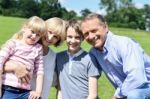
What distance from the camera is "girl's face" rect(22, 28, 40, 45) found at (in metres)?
5.41

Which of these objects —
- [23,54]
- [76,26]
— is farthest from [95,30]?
[23,54]

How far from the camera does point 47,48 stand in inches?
226

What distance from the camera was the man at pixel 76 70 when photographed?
565 cm

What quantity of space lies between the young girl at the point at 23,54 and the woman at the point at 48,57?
0.07 metres

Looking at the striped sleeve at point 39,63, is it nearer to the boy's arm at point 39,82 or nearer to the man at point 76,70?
the boy's arm at point 39,82

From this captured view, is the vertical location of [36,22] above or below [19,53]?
above

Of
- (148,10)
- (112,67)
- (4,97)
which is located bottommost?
(4,97)

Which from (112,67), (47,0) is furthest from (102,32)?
(47,0)

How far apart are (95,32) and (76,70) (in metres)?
0.61

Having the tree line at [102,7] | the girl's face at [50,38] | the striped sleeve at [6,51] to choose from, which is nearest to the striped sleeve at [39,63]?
the girl's face at [50,38]

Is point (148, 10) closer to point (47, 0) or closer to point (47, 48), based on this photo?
point (47, 0)

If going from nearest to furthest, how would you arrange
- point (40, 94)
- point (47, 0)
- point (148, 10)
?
1. point (40, 94)
2. point (47, 0)
3. point (148, 10)

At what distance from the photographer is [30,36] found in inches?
213

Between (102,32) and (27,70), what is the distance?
0.97 metres
